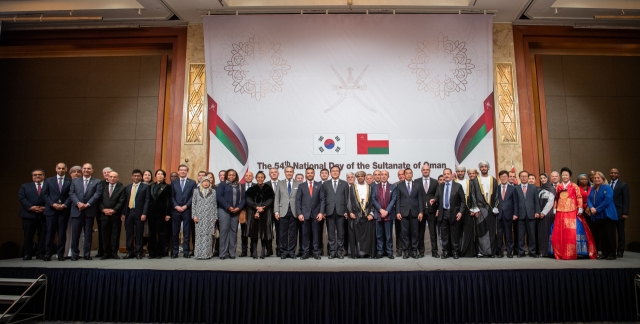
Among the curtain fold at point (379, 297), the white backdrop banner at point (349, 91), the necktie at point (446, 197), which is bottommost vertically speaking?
the curtain fold at point (379, 297)

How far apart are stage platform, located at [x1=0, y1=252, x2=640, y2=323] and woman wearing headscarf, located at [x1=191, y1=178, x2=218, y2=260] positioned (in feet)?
3.76

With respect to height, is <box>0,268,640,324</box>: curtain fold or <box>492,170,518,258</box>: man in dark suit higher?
<box>492,170,518,258</box>: man in dark suit

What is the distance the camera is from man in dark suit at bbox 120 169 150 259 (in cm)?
527

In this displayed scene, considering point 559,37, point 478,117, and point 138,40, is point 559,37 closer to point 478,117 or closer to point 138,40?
point 478,117

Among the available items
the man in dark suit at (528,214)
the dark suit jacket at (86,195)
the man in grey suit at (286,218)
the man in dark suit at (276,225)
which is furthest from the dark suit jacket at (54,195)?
the man in dark suit at (528,214)

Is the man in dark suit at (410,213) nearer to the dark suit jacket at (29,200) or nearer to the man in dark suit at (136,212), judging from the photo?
the man in dark suit at (136,212)

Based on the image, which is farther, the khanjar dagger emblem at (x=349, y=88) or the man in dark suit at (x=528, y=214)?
the khanjar dagger emblem at (x=349, y=88)

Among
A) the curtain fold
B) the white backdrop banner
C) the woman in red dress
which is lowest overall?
the curtain fold

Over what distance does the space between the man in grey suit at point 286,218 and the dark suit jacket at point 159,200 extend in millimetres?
1550

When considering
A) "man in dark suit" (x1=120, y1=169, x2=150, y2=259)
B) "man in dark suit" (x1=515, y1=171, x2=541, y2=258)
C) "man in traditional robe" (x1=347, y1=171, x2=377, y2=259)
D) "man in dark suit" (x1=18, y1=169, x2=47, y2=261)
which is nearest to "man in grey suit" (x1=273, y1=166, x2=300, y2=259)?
"man in traditional robe" (x1=347, y1=171, x2=377, y2=259)

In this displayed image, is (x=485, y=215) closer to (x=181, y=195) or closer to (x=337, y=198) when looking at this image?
(x=337, y=198)

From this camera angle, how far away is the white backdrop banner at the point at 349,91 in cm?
688

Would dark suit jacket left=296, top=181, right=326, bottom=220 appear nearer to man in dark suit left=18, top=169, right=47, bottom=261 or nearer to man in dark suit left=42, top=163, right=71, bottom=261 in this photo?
man in dark suit left=42, top=163, right=71, bottom=261

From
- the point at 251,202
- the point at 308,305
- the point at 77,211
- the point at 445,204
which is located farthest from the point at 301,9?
the point at 308,305
